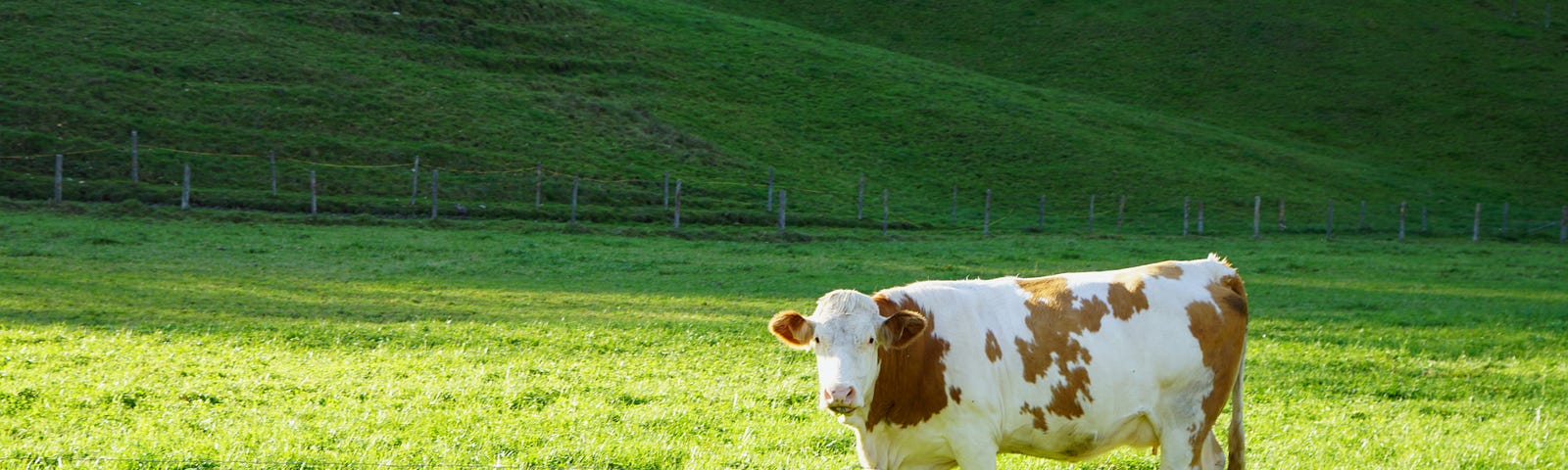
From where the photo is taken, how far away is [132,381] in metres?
11.8

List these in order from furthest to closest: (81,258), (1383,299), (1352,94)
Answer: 1. (1352,94)
2. (81,258)
3. (1383,299)

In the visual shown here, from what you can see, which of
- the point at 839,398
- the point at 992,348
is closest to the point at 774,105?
the point at 992,348

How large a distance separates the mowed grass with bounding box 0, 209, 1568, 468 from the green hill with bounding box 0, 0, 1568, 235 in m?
14.3

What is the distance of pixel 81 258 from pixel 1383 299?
2760cm

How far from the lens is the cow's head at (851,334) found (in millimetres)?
7234

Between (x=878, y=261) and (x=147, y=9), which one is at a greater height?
(x=147, y=9)

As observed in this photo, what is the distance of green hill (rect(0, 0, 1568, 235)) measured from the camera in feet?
151

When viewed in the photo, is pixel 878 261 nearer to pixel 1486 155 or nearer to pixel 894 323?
pixel 894 323

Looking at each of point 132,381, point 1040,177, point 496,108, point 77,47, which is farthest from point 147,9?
point 132,381

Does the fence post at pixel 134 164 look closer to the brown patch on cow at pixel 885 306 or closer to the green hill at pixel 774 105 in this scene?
the green hill at pixel 774 105

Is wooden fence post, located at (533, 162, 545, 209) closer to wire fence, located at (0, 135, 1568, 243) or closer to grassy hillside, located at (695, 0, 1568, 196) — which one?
wire fence, located at (0, 135, 1568, 243)

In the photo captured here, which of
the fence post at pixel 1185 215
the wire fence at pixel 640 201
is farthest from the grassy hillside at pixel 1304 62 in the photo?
the fence post at pixel 1185 215

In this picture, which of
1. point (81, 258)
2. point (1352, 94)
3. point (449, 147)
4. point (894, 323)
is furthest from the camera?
point (1352, 94)

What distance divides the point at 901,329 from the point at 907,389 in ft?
1.80
